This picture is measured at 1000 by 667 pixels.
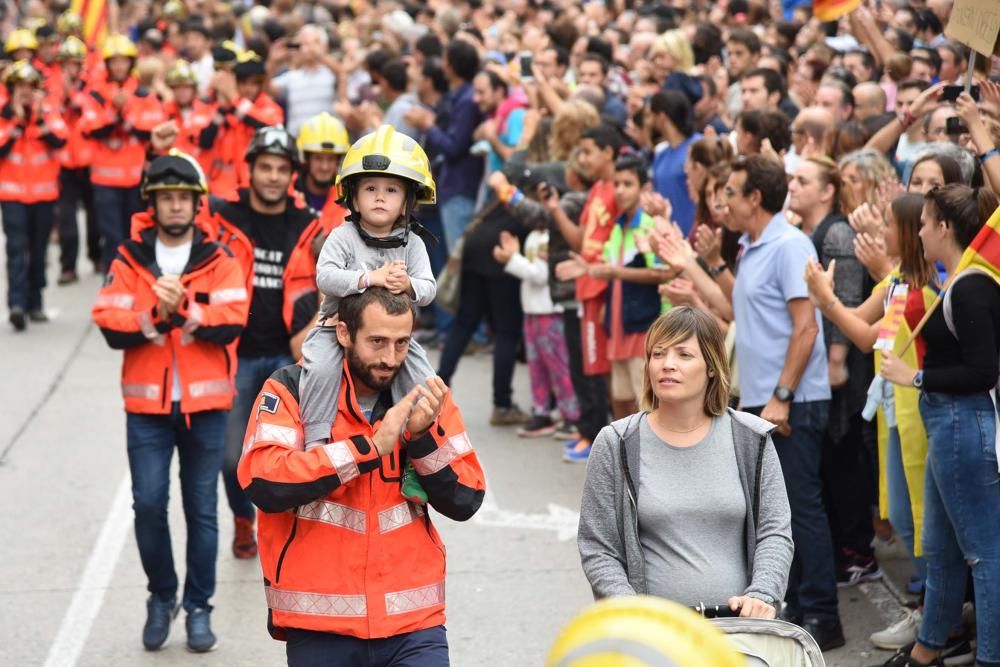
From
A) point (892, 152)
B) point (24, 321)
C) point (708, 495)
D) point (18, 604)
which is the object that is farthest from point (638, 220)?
point (24, 321)

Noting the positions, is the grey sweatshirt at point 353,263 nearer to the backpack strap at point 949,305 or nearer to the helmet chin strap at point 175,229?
the helmet chin strap at point 175,229

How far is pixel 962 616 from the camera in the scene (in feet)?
21.7

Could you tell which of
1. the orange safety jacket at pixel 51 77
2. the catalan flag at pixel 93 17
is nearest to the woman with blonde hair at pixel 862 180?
the orange safety jacket at pixel 51 77

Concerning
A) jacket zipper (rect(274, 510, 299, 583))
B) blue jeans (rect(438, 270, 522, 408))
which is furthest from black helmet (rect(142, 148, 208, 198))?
blue jeans (rect(438, 270, 522, 408))

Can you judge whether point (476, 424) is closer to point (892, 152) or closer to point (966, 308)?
point (892, 152)

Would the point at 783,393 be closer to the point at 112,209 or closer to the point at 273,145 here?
the point at 273,145

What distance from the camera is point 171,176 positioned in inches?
271

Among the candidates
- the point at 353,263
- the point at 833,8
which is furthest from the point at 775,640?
the point at 833,8

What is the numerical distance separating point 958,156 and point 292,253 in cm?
337

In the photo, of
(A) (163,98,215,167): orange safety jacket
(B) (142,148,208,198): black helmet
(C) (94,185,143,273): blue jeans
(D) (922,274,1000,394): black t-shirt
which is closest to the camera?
(D) (922,274,1000,394): black t-shirt

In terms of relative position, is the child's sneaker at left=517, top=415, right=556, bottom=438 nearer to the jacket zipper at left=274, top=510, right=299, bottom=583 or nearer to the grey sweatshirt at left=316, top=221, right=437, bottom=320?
the grey sweatshirt at left=316, top=221, right=437, bottom=320

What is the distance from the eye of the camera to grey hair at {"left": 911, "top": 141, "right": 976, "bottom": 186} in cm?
696

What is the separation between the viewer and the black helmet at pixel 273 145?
7676 millimetres

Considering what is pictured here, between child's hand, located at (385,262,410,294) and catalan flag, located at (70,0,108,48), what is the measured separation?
57.3ft
